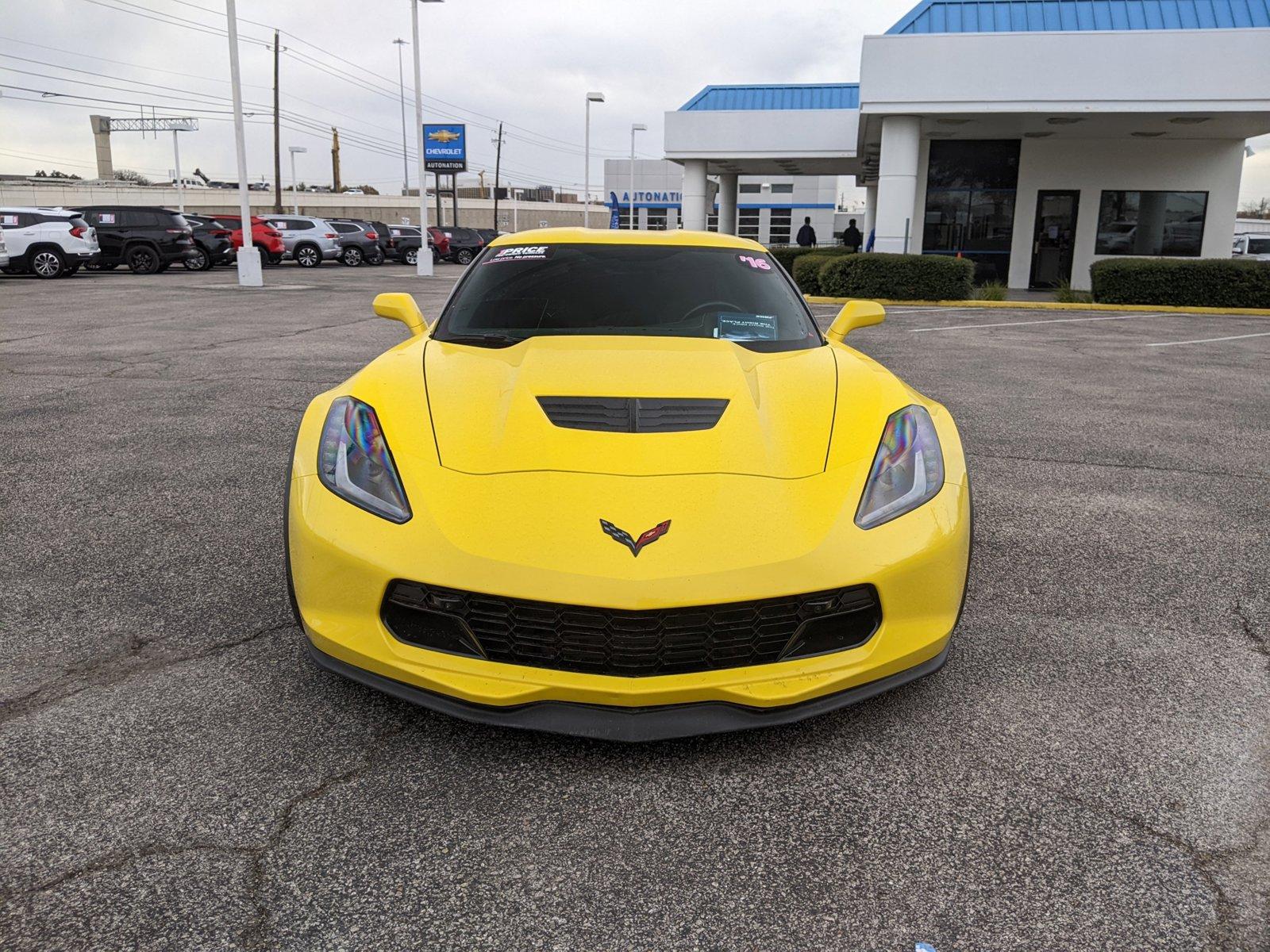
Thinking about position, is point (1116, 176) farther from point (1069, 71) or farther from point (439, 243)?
Result: point (439, 243)

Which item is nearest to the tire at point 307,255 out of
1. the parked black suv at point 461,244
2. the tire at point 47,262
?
the parked black suv at point 461,244

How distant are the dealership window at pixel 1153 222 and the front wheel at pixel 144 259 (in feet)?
79.7

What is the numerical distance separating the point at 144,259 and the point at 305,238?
6.63 metres

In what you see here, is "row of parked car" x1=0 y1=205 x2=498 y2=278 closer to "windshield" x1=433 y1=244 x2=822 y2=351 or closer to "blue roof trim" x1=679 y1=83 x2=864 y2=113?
"blue roof trim" x1=679 y1=83 x2=864 y2=113

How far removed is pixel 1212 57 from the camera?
1775cm

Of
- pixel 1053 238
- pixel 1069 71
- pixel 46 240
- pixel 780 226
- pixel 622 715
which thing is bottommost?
pixel 622 715

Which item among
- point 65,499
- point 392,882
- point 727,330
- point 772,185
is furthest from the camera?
point 772,185

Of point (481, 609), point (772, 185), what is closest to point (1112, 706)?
point (481, 609)

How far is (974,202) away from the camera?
23750mm

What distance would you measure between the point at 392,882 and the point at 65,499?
3.60m

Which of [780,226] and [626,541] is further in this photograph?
[780,226]

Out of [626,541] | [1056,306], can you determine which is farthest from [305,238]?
[626,541]

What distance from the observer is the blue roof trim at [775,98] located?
89.9 feet

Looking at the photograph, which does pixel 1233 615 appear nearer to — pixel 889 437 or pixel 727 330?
pixel 889 437
